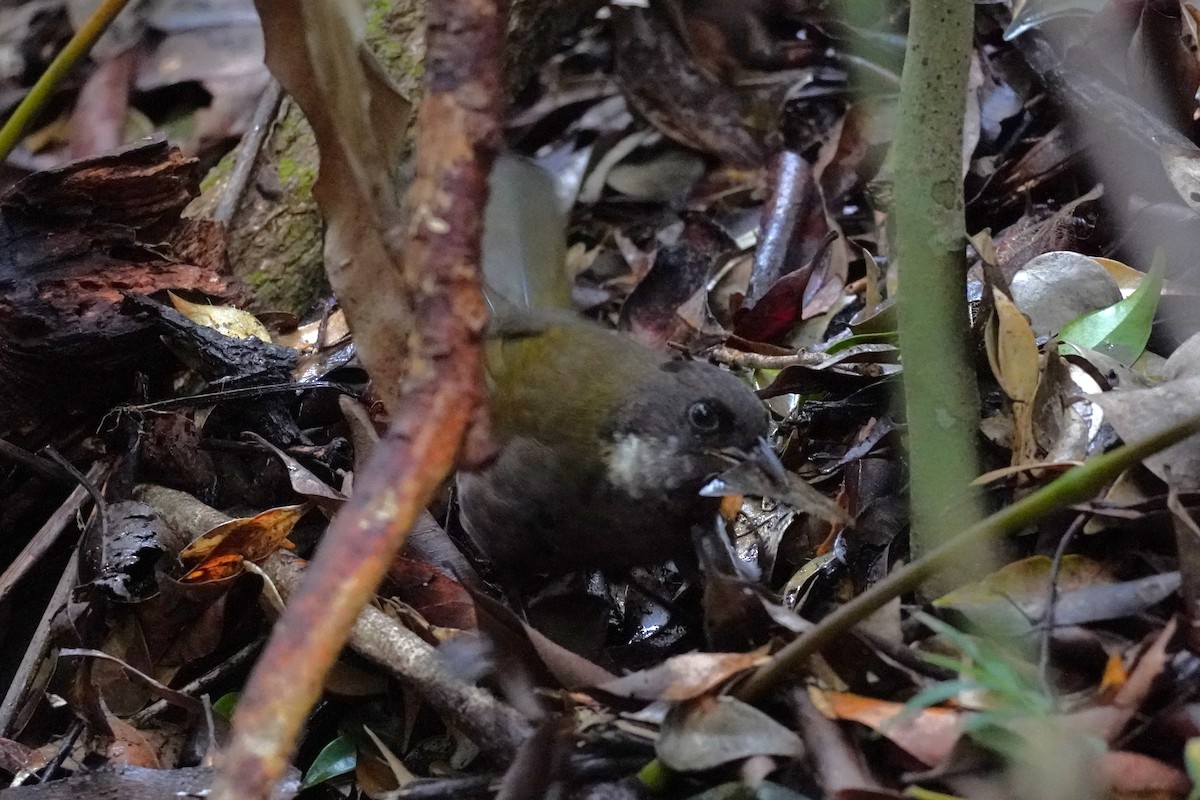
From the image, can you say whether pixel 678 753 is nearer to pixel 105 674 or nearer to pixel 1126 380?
pixel 1126 380

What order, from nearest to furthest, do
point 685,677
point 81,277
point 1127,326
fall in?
point 685,677
point 1127,326
point 81,277

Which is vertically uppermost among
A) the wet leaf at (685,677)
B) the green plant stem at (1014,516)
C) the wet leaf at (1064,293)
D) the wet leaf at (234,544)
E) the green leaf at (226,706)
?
the green plant stem at (1014,516)

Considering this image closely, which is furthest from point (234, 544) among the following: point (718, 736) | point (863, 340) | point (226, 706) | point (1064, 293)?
point (1064, 293)

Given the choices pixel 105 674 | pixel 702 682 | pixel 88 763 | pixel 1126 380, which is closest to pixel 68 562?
pixel 105 674

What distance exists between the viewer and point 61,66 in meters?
1.91

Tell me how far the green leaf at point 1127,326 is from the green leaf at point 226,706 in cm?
154

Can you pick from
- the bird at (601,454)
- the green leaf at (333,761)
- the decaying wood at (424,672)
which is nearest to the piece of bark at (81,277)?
the decaying wood at (424,672)

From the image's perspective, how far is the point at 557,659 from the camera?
5.39ft

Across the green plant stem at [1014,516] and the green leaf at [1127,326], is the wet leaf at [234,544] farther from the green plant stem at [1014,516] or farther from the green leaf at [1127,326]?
the green leaf at [1127,326]

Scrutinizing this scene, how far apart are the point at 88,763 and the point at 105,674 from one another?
0.20 metres

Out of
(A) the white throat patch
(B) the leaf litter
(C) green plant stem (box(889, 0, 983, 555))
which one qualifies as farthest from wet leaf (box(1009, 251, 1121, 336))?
(A) the white throat patch

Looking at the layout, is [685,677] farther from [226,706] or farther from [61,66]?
[61,66]

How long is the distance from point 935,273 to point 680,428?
0.58 metres

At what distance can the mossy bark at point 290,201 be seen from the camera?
3.21 m
